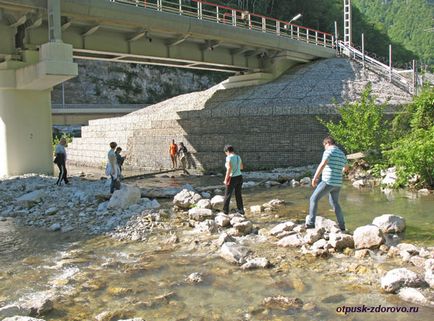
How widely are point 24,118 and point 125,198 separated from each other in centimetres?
939

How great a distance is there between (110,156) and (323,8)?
74909mm

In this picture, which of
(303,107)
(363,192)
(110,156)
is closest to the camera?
(110,156)

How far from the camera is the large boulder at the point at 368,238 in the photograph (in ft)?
24.7

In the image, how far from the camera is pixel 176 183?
1928cm

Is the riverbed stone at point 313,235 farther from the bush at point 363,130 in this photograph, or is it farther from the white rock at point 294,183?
the bush at point 363,130

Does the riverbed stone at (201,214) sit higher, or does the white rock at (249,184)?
the white rock at (249,184)

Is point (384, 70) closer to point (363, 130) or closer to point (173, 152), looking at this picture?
point (363, 130)

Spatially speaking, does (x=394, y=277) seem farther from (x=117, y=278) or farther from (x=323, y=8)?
(x=323, y=8)

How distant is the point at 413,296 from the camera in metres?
5.48

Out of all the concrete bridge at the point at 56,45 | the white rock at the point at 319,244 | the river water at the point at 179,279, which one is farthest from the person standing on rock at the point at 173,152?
the white rock at the point at 319,244

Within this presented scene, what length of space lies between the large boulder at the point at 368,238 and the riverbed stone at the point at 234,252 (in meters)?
1.81

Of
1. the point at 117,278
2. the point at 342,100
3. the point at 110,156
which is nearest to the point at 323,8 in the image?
the point at 342,100

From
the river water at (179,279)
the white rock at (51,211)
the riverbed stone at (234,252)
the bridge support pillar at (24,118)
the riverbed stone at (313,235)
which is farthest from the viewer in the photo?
the bridge support pillar at (24,118)

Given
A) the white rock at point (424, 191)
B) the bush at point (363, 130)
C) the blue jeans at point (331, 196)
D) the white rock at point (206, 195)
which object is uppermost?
the bush at point (363, 130)
